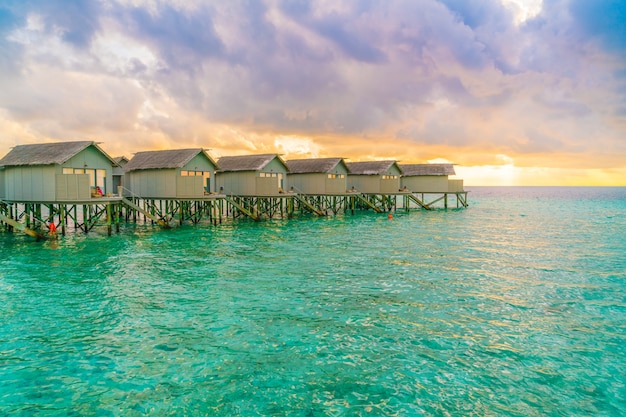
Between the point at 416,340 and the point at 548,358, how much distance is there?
2.90 metres

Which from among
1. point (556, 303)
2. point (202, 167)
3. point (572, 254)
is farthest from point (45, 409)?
point (202, 167)

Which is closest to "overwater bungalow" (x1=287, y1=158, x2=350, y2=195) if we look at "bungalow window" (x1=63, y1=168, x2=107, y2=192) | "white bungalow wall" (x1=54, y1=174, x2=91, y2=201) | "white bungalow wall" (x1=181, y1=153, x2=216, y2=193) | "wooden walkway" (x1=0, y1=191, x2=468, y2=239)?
"wooden walkway" (x1=0, y1=191, x2=468, y2=239)

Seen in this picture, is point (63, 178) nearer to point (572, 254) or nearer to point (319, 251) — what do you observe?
point (319, 251)

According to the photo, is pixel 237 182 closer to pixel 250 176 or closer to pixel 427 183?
pixel 250 176

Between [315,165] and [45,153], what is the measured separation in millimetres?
27047

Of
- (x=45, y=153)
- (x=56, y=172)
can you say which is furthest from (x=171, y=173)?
(x=45, y=153)

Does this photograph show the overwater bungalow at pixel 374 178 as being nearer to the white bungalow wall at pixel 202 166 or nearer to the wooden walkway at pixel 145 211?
the wooden walkway at pixel 145 211

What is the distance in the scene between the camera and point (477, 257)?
22.6 m

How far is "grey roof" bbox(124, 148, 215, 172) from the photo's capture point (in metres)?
34.5

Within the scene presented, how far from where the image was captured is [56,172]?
2756 centimetres

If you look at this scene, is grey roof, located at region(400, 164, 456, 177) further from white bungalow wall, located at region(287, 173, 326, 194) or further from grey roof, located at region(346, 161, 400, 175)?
white bungalow wall, located at region(287, 173, 326, 194)

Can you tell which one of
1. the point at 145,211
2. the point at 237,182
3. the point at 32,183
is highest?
the point at 237,182

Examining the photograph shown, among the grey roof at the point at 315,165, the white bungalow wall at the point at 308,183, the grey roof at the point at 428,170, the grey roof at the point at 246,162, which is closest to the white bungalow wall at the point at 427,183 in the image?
the grey roof at the point at 428,170

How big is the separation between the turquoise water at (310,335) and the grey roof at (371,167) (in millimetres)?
33584
